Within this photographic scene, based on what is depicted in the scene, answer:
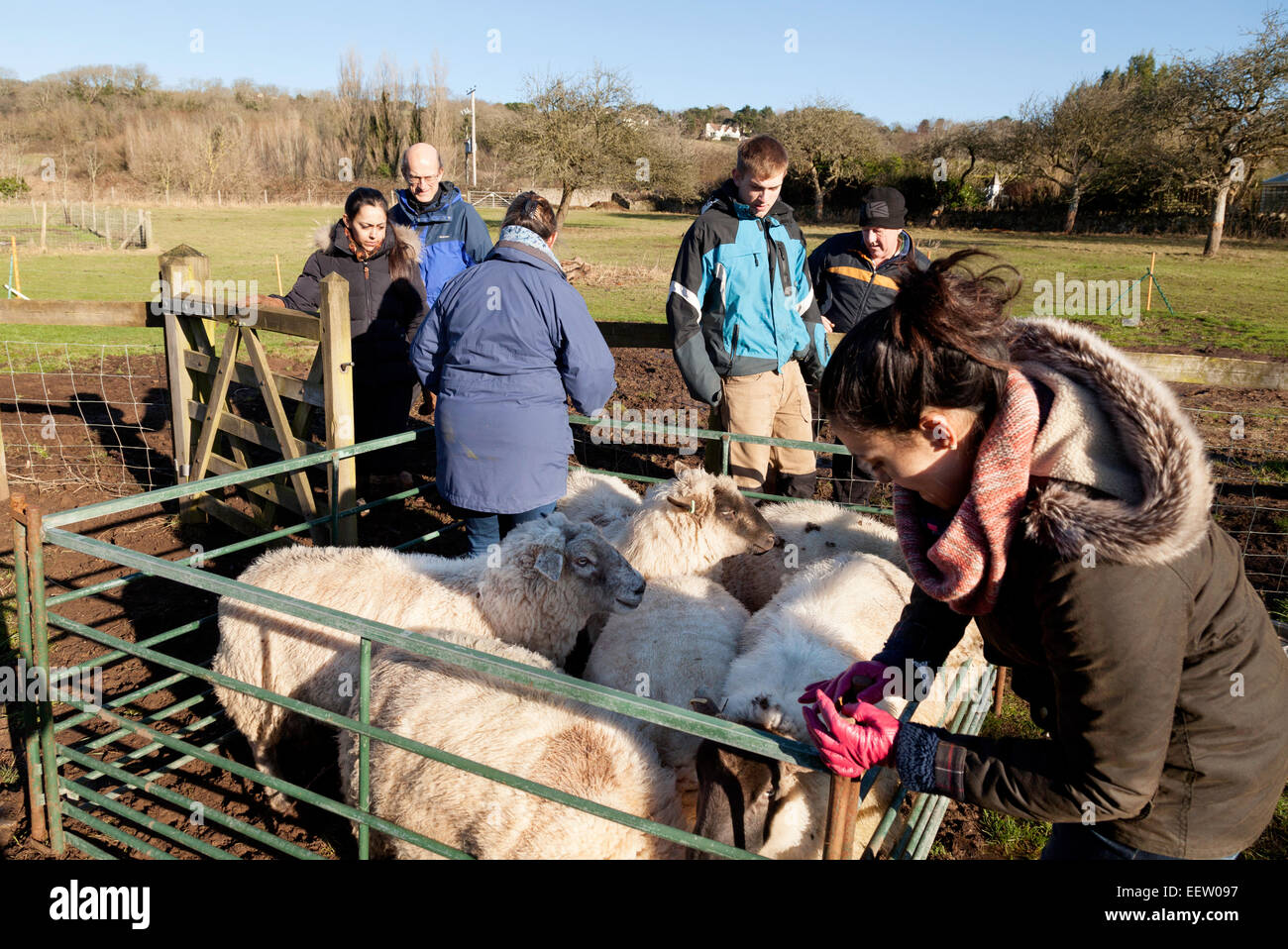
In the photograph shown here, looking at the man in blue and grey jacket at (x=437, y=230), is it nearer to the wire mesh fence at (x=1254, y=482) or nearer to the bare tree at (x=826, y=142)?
the wire mesh fence at (x=1254, y=482)

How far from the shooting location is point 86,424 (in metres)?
8.61

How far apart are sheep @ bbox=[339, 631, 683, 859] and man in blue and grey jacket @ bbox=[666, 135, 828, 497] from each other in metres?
2.42

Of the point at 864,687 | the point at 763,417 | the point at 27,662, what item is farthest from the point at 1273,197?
the point at 27,662

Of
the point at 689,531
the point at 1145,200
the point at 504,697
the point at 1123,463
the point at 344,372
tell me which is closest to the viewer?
the point at 1123,463

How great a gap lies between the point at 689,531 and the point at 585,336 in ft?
4.02

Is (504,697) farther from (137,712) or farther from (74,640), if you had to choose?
(74,640)

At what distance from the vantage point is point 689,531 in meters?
4.61

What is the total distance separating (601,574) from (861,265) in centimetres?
348

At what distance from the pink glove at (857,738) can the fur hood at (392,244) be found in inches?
200

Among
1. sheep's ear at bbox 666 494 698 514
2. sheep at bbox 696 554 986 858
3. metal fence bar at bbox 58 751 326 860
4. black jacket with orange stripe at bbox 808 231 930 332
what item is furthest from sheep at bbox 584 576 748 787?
black jacket with orange stripe at bbox 808 231 930 332

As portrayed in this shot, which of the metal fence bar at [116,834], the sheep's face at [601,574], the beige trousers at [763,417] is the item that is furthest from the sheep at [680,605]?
the metal fence bar at [116,834]

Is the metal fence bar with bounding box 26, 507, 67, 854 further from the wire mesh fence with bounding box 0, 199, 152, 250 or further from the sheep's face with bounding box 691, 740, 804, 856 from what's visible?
the wire mesh fence with bounding box 0, 199, 152, 250

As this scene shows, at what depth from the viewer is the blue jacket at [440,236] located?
636 centimetres
